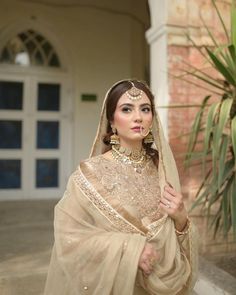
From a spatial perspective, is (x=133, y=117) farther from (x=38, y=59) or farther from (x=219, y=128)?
(x=38, y=59)

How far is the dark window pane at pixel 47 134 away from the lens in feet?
20.1

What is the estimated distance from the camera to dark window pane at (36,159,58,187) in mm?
6129

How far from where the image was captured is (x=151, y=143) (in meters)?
1.62

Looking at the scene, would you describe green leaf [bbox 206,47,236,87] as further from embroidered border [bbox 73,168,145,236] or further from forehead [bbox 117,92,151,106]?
embroidered border [bbox 73,168,145,236]

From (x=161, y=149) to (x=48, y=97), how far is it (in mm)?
4821

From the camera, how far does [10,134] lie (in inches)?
237

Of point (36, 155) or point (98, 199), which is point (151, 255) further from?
point (36, 155)

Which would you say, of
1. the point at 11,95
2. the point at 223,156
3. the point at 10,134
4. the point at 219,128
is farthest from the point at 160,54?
the point at 10,134

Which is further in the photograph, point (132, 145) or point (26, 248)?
point (26, 248)

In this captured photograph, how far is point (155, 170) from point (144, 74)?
207 inches

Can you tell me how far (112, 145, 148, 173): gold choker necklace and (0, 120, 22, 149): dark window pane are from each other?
4.74 m

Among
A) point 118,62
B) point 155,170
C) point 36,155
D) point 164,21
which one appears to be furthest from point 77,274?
point 118,62

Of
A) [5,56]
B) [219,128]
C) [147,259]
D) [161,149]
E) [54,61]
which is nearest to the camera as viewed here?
[147,259]

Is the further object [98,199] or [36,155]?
[36,155]
